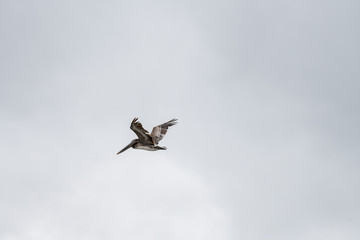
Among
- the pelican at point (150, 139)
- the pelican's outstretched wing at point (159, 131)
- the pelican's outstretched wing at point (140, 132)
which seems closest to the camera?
the pelican's outstretched wing at point (140, 132)

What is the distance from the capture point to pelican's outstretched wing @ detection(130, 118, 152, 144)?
8655cm

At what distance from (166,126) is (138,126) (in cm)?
545

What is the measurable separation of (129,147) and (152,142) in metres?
2.62

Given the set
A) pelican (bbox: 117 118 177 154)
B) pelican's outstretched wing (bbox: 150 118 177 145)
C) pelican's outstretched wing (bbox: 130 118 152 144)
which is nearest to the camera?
pelican's outstretched wing (bbox: 130 118 152 144)

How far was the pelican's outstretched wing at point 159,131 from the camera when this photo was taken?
90.2m

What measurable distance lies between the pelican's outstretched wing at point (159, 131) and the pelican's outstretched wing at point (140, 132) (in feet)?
2.50

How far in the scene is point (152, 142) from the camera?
89875 millimetres

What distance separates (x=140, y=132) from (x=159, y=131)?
3.63 meters

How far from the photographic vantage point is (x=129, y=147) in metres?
91.0

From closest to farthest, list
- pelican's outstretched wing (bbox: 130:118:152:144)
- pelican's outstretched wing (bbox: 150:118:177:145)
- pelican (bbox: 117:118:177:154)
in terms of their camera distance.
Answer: pelican's outstretched wing (bbox: 130:118:152:144) → pelican (bbox: 117:118:177:154) → pelican's outstretched wing (bbox: 150:118:177:145)

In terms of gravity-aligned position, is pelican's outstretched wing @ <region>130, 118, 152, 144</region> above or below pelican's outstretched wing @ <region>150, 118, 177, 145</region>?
below

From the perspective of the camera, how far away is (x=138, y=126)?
8688 cm

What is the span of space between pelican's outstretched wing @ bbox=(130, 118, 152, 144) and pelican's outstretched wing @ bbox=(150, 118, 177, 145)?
2.50 ft

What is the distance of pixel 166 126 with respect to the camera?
91.7 meters
